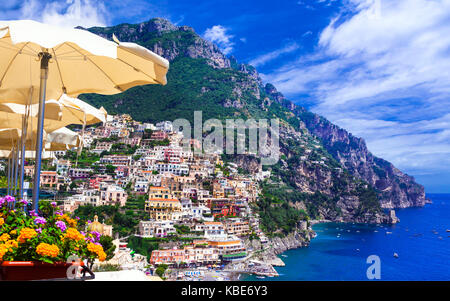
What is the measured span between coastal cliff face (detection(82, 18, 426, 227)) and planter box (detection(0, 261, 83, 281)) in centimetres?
3390

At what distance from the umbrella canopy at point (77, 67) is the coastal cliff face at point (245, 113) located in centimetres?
3311

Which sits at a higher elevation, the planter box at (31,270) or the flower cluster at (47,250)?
the flower cluster at (47,250)

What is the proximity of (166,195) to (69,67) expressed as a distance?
25.1 metres

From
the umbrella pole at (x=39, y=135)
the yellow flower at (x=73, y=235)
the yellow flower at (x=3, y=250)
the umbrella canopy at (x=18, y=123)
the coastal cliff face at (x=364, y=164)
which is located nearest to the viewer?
the yellow flower at (x=3, y=250)

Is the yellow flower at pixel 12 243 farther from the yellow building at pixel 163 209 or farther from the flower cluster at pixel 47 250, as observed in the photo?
the yellow building at pixel 163 209

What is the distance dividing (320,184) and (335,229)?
50.9ft

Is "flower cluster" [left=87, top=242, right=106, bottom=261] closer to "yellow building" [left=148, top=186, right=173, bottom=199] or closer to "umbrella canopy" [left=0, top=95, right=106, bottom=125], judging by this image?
"umbrella canopy" [left=0, top=95, right=106, bottom=125]

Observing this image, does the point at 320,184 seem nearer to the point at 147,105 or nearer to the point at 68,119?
the point at 147,105

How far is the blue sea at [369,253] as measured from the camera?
24.6 metres

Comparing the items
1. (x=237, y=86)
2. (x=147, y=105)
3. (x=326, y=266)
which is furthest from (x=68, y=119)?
(x=237, y=86)

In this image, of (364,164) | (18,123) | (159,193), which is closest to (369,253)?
(159,193)

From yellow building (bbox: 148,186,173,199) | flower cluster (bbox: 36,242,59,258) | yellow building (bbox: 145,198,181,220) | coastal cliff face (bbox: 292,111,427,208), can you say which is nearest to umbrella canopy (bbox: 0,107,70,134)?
flower cluster (bbox: 36,242,59,258)

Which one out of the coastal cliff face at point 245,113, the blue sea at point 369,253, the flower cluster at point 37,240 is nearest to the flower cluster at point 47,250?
the flower cluster at point 37,240

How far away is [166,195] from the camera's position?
Answer: 2666 centimetres
